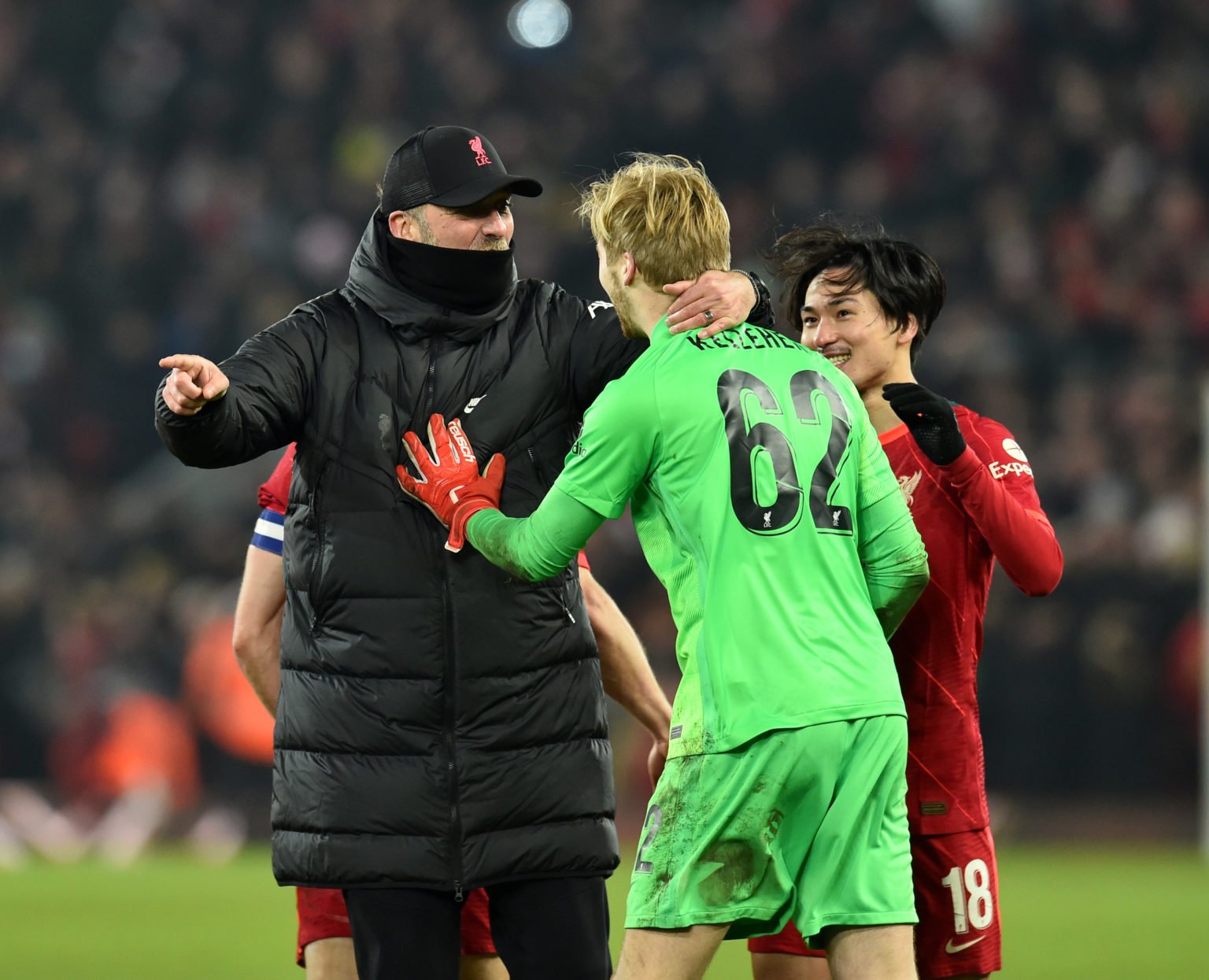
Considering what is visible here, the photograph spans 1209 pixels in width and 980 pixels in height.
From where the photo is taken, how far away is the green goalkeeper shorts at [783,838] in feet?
11.0

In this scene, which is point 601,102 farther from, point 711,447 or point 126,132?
point 711,447

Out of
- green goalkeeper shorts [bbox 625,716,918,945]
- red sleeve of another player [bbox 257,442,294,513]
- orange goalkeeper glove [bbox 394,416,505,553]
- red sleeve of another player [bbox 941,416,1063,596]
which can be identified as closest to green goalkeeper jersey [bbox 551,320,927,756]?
green goalkeeper shorts [bbox 625,716,918,945]

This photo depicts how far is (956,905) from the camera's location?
4.12 metres

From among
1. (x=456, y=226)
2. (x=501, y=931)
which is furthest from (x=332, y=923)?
(x=456, y=226)

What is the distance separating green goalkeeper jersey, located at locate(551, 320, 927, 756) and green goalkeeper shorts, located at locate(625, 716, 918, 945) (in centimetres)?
5

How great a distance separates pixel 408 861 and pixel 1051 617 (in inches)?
335

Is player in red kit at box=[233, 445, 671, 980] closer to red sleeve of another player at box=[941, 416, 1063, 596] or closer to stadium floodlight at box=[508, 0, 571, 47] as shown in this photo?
red sleeve of another player at box=[941, 416, 1063, 596]

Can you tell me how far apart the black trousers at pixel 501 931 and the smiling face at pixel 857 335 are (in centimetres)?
125

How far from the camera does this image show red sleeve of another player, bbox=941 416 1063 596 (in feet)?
12.6

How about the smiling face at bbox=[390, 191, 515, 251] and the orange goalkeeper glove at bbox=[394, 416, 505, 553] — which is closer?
the orange goalkeeper glove at bbox=[394, 416, 505, 553]

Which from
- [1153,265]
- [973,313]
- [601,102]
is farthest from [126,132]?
[1153,265]

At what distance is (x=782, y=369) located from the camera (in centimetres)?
347

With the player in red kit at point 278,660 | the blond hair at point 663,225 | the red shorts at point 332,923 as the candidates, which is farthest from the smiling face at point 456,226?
the red shorts at point 332,923

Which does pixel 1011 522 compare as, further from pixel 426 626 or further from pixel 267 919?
pixel 267 919
